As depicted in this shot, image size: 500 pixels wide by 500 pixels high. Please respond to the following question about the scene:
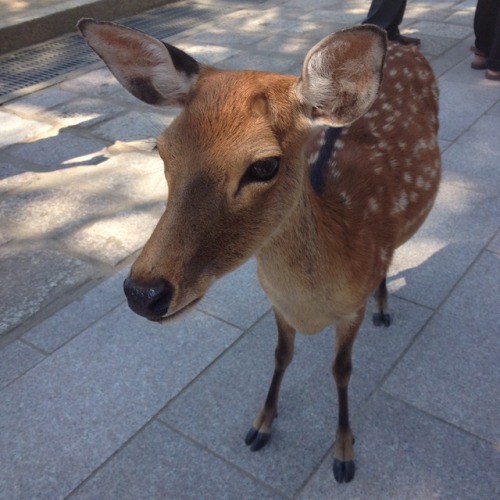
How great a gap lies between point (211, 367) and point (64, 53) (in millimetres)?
5336

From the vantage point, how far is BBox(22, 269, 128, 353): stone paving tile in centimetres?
301

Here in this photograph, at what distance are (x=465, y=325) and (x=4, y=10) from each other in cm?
705

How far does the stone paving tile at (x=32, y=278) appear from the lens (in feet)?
10.5

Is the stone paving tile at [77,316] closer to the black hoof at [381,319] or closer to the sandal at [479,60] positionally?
the black hoof at [381,319]

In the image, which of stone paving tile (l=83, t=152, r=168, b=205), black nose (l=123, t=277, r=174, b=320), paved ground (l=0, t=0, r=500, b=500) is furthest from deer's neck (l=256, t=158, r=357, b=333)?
stone paving tile (l=83, t=152, r=168, b=205)

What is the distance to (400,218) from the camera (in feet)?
8.26

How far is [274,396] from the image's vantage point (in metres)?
2.50

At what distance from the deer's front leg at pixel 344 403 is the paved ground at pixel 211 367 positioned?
0.17ft

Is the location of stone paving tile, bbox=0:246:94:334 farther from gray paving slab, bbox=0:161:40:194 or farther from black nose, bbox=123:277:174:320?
black nose, bbox=123:277:174:320

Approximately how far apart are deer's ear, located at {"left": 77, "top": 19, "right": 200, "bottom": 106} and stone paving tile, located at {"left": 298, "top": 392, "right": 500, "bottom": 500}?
5.18ft

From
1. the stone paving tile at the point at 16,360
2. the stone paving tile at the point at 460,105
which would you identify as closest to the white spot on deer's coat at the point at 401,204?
the stone paving tile at the point at 16,360

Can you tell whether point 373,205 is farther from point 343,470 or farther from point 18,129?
point 18,129

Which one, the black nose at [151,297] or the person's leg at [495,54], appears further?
the person's leg at [495,54]

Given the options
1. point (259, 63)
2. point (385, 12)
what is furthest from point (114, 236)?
point (385, 12)
